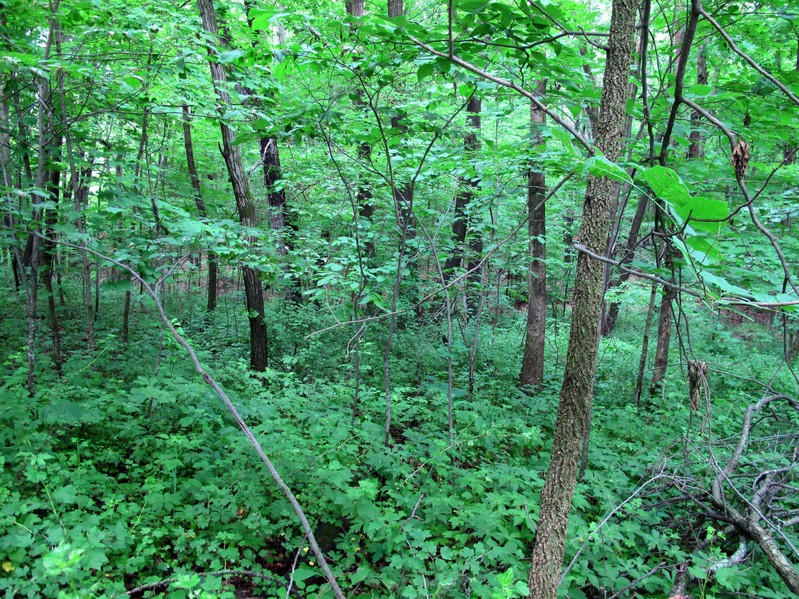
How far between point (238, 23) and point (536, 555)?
746 centimetres

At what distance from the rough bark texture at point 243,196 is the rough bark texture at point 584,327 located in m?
4.33

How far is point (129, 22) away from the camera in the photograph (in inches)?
158

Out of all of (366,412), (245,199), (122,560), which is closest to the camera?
(122,560)

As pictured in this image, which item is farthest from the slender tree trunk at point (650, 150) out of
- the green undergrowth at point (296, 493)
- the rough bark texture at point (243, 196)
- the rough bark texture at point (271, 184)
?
the rough bark texture at point (271, 184)

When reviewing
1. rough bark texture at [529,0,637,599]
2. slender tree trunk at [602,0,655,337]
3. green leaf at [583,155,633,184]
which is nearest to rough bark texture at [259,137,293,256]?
slender tree trunk at [602,0,655,337]

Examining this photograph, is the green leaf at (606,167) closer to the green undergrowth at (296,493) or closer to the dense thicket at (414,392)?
the dense thicket at (414,392)

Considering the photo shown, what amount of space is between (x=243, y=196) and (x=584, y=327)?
5.43m

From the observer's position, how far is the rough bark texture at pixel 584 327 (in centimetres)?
176

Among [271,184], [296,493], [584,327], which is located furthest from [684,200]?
[271,184]

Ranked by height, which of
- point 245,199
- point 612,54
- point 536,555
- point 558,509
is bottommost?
point 536,555

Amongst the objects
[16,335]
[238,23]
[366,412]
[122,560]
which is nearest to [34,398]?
[122,560]

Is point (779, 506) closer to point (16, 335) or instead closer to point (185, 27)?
point (185, 27)

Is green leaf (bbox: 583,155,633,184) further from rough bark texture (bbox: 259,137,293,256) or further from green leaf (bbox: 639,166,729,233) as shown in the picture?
rough bark texture (bbox: 259,137,293,256)

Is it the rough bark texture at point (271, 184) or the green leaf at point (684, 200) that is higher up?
the rough bark texture at point (271, 184)
